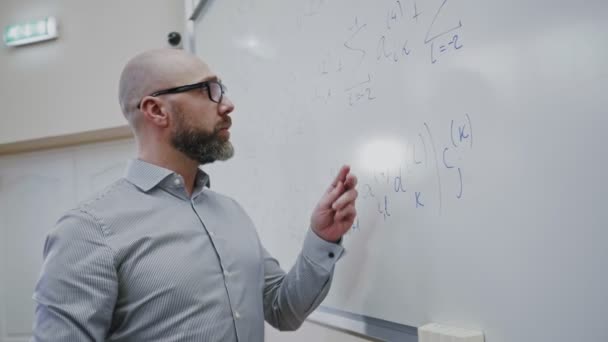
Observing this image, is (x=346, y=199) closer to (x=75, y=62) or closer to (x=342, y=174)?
(x=342, y=174)

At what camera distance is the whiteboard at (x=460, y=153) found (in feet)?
1.77

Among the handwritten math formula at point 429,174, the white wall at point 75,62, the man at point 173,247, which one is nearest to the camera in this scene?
the handwritten math formula at point 429,174

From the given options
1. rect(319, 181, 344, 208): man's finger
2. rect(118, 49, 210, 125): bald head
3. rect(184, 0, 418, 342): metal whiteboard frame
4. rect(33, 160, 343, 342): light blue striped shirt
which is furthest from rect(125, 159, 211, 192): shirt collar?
rect(184, 0, 418, 342): metal whiteboard frame

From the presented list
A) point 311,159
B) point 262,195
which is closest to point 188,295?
point 311,159

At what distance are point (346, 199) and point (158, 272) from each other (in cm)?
33

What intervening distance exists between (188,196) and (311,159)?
25 cm

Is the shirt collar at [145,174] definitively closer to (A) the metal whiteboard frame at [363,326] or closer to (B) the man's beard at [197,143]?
(B) the man's beard at [197,143]

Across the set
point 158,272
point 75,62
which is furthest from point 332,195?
point 75,62

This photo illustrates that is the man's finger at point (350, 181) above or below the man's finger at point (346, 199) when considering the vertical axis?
above

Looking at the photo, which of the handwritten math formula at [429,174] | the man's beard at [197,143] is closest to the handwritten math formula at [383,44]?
the handwritten math formula at [429,174]

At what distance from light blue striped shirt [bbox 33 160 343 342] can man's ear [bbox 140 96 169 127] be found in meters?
Answer: 0.08

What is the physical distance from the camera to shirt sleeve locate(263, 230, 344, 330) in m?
0.92

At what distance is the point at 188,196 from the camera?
979mm

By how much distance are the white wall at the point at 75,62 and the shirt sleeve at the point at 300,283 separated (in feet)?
5.31
